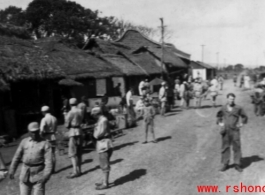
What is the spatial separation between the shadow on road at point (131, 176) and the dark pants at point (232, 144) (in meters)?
2.14

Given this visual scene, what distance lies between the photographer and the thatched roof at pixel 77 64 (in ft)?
67.3

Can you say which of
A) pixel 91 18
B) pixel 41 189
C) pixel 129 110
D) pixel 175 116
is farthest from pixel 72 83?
pixel 91 18

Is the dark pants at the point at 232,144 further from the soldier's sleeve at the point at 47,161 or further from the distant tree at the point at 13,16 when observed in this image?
the distant tree at the point at 13,16

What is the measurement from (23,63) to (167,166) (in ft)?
32.2

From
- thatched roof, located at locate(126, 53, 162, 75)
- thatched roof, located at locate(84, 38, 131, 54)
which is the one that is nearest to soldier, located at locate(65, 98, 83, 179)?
thatched roof, located at locate(126, 53, 162, 75)

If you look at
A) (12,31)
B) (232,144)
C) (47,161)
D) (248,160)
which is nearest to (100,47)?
(12,31)

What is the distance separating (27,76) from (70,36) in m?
31.1

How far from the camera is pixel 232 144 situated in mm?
7621

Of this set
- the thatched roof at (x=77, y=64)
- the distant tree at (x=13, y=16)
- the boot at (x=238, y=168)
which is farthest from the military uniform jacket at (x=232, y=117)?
the distant tree at (x=13, y=16)

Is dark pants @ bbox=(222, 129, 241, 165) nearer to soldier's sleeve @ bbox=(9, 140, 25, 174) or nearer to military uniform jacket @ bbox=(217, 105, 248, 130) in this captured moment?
military uniform jacket @ bbox=(217, 105, 248, 130)

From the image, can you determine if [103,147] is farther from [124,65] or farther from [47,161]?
[124,65]

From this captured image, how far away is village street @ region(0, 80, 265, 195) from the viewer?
7004 mm

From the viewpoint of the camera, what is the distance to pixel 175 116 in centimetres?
1680

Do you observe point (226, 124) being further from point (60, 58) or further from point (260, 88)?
point (60, 58)
